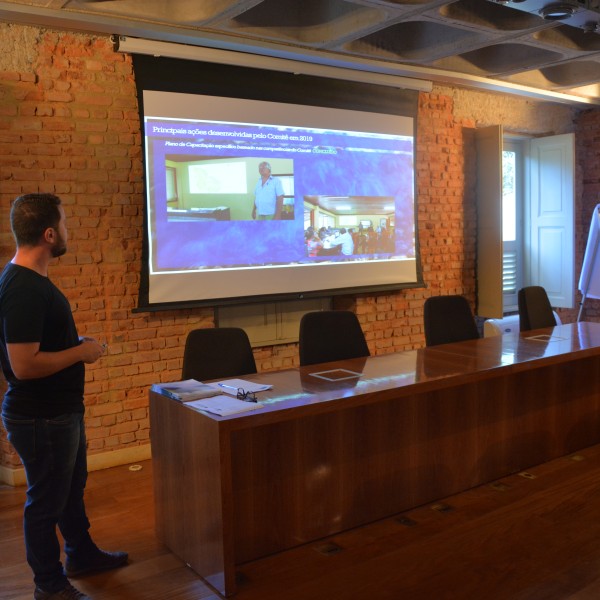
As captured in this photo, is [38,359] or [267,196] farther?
[267,196]

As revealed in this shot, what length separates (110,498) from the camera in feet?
13.0

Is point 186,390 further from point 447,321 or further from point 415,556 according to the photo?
point 447,321

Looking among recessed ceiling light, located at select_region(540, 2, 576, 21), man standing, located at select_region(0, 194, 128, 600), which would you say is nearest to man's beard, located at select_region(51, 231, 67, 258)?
man standing, located at select_region(0, 194, 128, 600)

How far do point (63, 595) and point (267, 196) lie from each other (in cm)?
330

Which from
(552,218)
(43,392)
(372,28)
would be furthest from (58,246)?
(552,218)

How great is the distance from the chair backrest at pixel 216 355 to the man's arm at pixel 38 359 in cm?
Result: 103

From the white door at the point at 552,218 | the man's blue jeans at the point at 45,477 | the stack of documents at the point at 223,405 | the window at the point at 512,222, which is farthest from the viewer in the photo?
the window at the point at 512,222

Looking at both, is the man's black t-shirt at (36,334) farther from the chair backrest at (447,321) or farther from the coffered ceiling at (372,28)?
the chair backrest at (447,321)

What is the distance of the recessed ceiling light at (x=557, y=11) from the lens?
13.0 feet

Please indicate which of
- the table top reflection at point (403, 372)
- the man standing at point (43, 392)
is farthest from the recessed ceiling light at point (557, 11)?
the man standing at point (43, 392)

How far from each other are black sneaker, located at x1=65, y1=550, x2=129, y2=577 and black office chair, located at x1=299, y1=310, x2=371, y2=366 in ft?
4.84

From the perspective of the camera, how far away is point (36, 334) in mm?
2475

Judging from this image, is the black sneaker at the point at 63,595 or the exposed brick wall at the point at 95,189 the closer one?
the black sneaker at the point at 63,595

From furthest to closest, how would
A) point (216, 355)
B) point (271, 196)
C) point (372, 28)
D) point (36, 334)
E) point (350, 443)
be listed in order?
point (271, 196), point (372, 28), point (216, 355), point (350, 443), point (36, 334)
